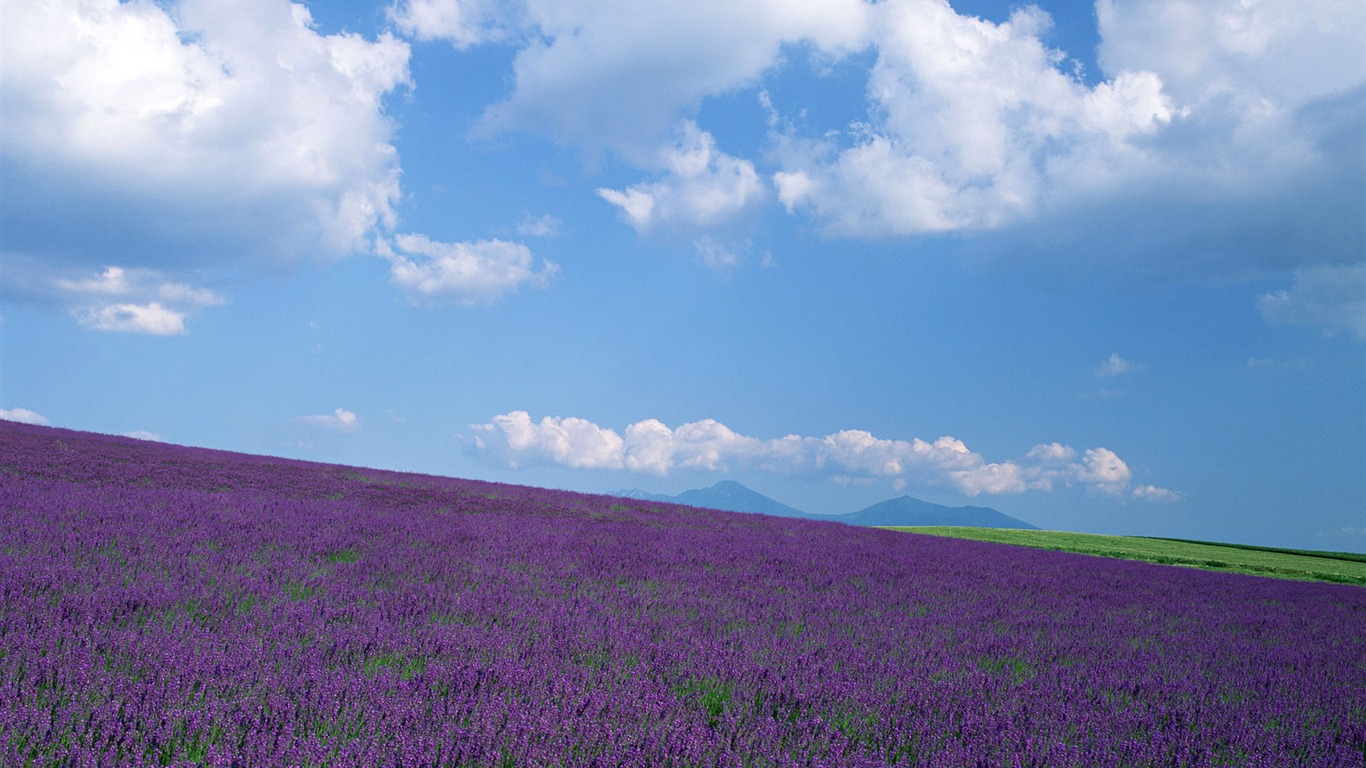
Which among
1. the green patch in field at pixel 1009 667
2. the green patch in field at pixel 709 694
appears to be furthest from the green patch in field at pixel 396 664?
the green patch in field at pixel 1009 667

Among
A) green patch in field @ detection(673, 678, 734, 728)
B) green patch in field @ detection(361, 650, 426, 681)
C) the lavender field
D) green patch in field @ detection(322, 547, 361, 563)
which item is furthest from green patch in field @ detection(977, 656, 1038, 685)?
green patch in field @ detection(322, 547, 361, 563)

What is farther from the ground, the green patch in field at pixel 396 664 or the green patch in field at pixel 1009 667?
the green patch in field at pixel 396 664

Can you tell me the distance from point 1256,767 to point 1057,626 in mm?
3269

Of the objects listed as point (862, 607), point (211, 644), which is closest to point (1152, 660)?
point (862, 607)

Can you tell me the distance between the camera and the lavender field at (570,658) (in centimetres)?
244

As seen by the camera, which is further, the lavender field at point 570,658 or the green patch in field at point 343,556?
the green patch in field at point 343,556

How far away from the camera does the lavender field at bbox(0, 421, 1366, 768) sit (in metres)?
2.44

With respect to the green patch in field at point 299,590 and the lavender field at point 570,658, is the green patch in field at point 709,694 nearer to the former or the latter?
the lavender field at point 570,658

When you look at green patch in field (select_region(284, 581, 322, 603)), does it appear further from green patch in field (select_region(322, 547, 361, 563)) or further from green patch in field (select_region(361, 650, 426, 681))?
green patch in field (select_region(361, 650, 426, 681))

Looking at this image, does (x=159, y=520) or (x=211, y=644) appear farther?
(x=159, y=520)

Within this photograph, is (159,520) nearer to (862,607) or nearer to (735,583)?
(735,583)

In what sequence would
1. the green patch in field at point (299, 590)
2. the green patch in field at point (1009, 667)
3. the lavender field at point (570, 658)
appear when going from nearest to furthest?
the lavender field at point (570, 658), the green patch in field at point (1009, 667), the green patch in field at point (299, 590)

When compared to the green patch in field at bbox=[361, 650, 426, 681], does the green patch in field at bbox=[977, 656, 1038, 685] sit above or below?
below

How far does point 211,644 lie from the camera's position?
10.1 feet
